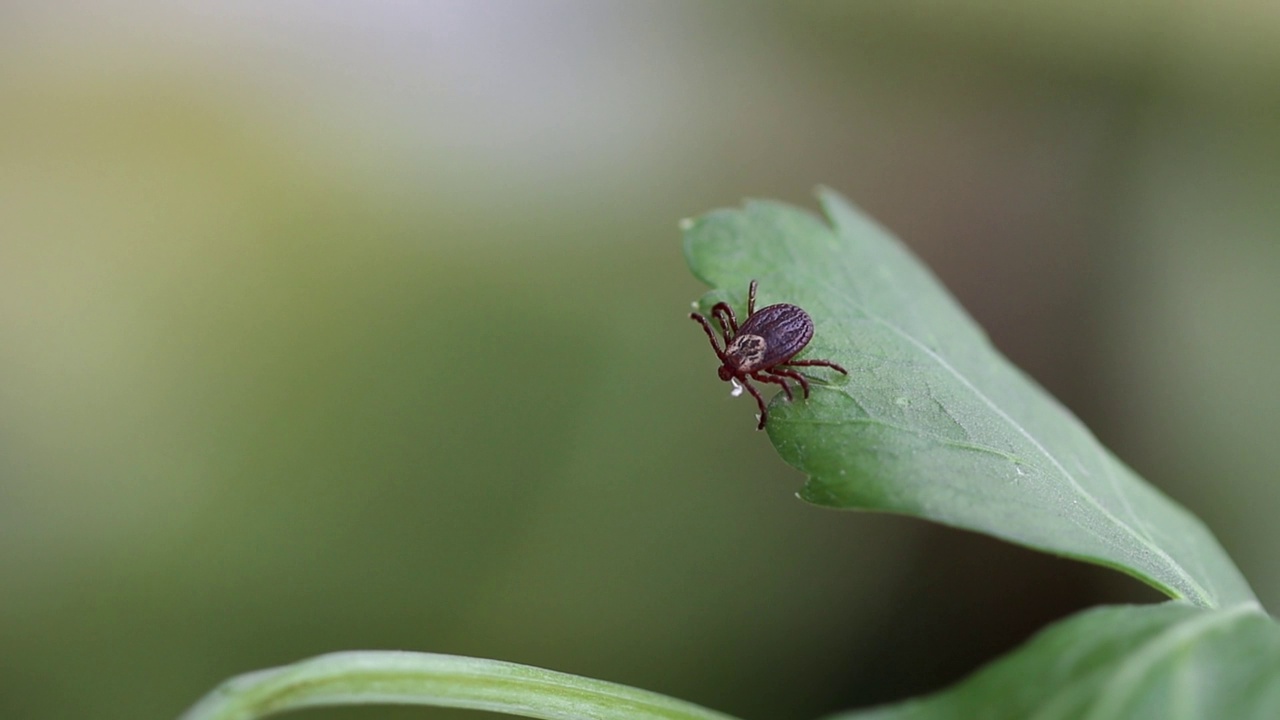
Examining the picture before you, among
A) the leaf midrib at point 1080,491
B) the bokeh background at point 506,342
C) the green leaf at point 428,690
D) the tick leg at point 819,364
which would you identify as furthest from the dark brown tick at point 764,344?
the bokeh background at point 506,342

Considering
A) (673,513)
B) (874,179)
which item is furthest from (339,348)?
(874,179)

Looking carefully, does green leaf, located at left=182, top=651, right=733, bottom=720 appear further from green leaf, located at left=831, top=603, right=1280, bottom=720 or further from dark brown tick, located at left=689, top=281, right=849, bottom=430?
dark brown tick, located at left=689, top=281, right=849, bottom=430

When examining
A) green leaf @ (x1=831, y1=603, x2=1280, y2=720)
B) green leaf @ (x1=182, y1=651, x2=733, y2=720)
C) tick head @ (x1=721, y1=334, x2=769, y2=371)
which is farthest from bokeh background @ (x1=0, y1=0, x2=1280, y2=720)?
green leaf @ (x1=831, y1=603, x2=1280, y2=720)

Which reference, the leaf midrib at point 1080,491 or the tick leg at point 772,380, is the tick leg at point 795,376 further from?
the leaf midrib at point 1080,491

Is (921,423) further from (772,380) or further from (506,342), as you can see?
(506,342)

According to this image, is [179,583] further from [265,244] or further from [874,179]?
[874,179]
